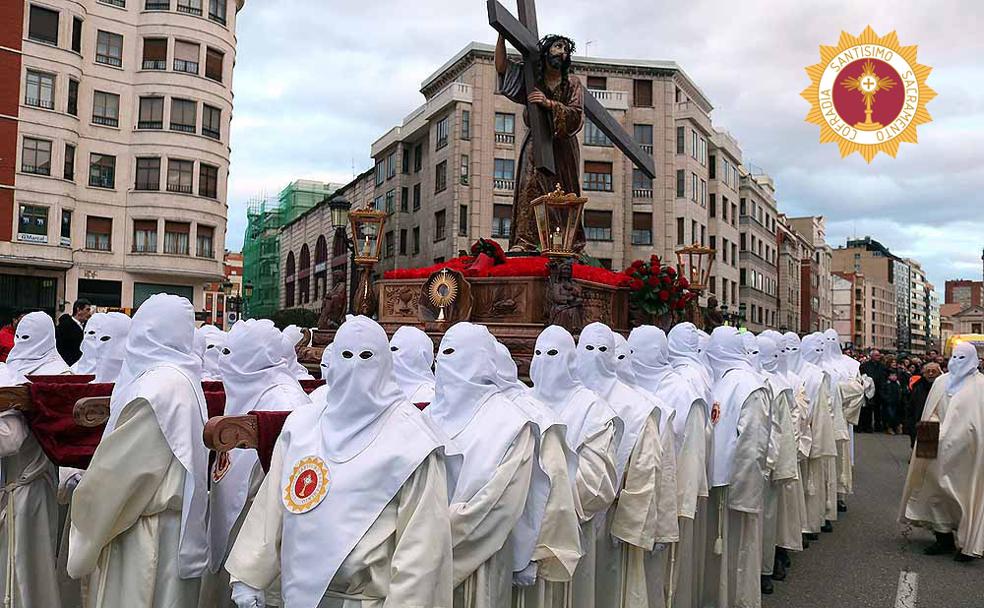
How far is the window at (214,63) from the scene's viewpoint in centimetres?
3672

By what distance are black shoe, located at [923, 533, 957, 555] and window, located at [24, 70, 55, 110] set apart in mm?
34709

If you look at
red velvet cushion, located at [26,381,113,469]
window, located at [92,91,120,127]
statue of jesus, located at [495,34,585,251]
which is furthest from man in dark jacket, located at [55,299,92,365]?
window, located at [92,91,120,127]

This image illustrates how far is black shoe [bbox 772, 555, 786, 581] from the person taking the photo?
7.65 metres

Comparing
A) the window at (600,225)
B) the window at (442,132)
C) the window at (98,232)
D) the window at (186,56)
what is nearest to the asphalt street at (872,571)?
the window at (98,232)

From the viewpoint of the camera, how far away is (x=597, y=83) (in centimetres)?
4772

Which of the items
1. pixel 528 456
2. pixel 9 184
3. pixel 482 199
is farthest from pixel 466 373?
pixel 482 199

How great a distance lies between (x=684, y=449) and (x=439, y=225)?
4188 cm

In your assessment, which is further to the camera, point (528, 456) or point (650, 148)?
point (650, 148)

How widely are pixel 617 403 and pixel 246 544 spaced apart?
9.15 feet

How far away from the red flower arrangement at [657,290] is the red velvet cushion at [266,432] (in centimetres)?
966

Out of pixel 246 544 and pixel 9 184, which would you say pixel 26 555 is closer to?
pixel 246 544

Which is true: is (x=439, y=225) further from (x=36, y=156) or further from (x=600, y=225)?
(x=36, y=156)

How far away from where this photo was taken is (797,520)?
313 inches

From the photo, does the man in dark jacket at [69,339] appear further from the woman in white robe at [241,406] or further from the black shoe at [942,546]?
the black shoe at [942,546]
